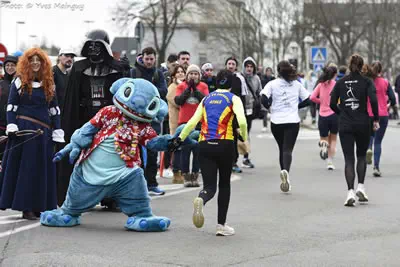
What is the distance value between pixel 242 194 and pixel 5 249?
525 centimetres

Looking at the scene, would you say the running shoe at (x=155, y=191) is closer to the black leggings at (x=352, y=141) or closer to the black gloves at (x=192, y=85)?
the black gloves at (x=192, y=85)

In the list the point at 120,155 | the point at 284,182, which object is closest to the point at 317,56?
the point at 284,182

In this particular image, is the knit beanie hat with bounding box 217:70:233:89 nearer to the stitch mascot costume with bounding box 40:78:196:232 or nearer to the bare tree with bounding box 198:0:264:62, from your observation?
the stitch mascot costume with bounding box 40:78:196:232

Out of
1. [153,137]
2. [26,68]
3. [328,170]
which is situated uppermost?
[26,68]

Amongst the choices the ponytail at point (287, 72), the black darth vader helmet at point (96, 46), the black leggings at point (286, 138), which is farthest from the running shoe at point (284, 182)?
the black darth vader helmet at point (96, 46)

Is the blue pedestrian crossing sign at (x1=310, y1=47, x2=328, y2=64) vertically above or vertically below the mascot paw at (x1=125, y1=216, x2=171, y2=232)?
above

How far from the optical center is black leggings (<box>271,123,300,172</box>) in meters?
13.1

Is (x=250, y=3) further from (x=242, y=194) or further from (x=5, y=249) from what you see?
(x=5, y=249)

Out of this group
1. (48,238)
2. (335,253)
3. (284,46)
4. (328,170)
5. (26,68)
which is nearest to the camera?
(335,253)

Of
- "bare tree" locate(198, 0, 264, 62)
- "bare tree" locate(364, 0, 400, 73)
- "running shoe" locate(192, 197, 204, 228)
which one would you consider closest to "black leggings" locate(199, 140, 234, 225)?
"running shoe" locate(192, 197, 204, 228)

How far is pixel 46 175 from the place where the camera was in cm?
1028

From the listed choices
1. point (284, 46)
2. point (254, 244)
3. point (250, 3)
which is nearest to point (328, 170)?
point (254, 244)

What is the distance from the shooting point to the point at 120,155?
9414 millimetres

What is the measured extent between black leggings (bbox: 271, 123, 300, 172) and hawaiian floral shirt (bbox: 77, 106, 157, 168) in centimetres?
401
